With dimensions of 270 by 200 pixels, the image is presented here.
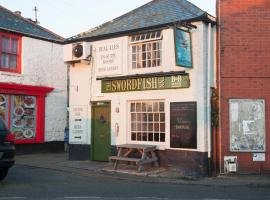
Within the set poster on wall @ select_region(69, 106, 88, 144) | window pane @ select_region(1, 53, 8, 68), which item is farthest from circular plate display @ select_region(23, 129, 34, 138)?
poster on wall @ select_region(69, 106, 88, 144)

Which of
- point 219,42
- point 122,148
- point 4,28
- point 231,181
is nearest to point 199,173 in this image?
point 231,181

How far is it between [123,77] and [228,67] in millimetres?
3782

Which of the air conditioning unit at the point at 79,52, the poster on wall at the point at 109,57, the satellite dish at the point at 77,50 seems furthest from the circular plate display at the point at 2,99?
the poster on wall at the point at 109,57

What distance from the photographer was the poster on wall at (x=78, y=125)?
16188 mm

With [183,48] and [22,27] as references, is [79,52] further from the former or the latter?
[22,27]

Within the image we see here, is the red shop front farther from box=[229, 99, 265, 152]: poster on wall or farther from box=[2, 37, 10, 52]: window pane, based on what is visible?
box=[229, 99, 265, 152]: poster on wall

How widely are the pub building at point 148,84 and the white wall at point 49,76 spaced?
3.52 m

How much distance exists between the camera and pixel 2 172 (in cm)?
1071

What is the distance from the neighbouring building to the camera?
1859 centimetres

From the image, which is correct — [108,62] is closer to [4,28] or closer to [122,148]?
[122,148]

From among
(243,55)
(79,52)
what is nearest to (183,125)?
(243,55)

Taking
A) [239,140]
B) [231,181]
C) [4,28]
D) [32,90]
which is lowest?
[231,181]

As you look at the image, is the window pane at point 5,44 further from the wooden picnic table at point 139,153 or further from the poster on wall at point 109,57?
the wooden picnic table at point 139,153

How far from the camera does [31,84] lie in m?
19.5
